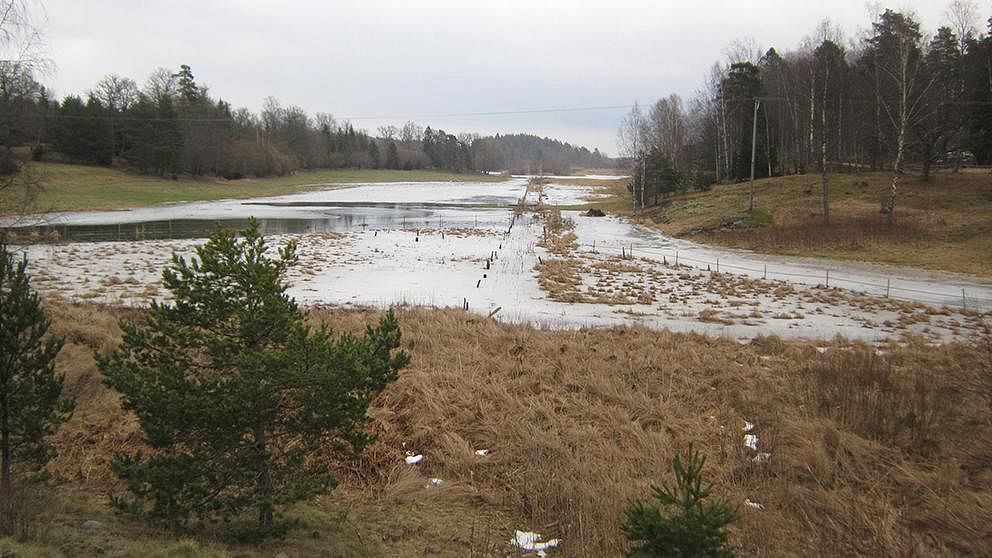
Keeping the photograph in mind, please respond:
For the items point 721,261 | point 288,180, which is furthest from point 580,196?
point 721,261

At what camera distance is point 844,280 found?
22.3 metres

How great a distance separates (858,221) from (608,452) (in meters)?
31.0

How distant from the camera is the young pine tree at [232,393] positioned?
451 cm

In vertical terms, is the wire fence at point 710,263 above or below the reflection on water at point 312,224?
below

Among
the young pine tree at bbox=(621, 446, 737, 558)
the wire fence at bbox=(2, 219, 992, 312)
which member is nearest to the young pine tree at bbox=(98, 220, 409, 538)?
the young pine tree at bbox=(621, 446, 737, 558)

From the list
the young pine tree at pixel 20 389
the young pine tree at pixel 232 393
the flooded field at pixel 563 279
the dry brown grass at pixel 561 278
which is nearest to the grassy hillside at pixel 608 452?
the young pine tree at pixel 232 393

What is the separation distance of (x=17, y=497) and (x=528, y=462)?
4902 millimetres

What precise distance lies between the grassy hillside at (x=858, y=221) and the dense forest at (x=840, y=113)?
102 inches

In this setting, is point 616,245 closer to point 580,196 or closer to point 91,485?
point 91,485

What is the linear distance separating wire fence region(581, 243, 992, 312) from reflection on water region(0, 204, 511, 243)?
17.7 m

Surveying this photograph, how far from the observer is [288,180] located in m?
97.2

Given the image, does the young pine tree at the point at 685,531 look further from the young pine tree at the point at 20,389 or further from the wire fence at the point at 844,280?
the wire fence at the point at 844,280

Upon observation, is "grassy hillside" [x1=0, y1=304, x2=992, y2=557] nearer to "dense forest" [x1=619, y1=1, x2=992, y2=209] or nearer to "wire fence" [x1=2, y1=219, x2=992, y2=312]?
"wire fence" [x1=2, y1=219, x2=992, y2=312]

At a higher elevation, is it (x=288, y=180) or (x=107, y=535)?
(x=288, y=180)
